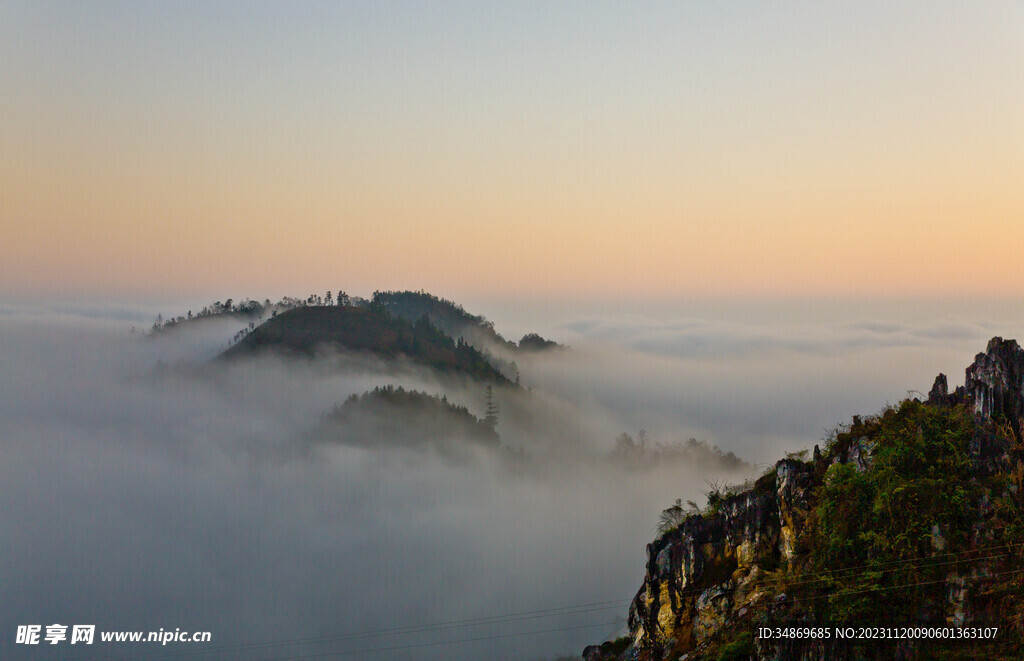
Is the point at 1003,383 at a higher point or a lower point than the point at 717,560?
higher

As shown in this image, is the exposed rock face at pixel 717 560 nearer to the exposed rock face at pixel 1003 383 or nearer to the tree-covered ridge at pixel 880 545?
the tree-covered ridge at pixel 880 545

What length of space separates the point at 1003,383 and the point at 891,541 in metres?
11.3

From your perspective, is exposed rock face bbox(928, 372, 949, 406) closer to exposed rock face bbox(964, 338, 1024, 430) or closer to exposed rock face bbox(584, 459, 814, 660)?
exposed rock face bbox(964, 338, 1024, 430)

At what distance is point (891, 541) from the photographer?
42781 mm

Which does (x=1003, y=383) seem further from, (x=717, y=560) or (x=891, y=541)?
(x=717, y=560)

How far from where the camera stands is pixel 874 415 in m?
49.2

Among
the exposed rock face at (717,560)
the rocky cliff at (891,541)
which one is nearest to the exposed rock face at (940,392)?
the rocky cliff at (891,541)

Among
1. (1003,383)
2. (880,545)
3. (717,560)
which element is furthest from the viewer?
(717,560)

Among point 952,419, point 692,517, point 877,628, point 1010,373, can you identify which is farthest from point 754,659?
point 1010,373

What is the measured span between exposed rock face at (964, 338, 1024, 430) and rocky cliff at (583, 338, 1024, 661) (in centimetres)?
6

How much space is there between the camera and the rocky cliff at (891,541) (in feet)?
131

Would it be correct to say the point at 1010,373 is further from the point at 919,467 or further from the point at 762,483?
the point at 762,483

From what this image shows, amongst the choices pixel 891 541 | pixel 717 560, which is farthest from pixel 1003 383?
pixel 717 560

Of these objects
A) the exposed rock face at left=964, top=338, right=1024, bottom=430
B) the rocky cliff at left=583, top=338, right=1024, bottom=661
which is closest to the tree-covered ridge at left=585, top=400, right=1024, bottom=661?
the rocky cliff at left=583, top=338, right=1024, bottom=661
